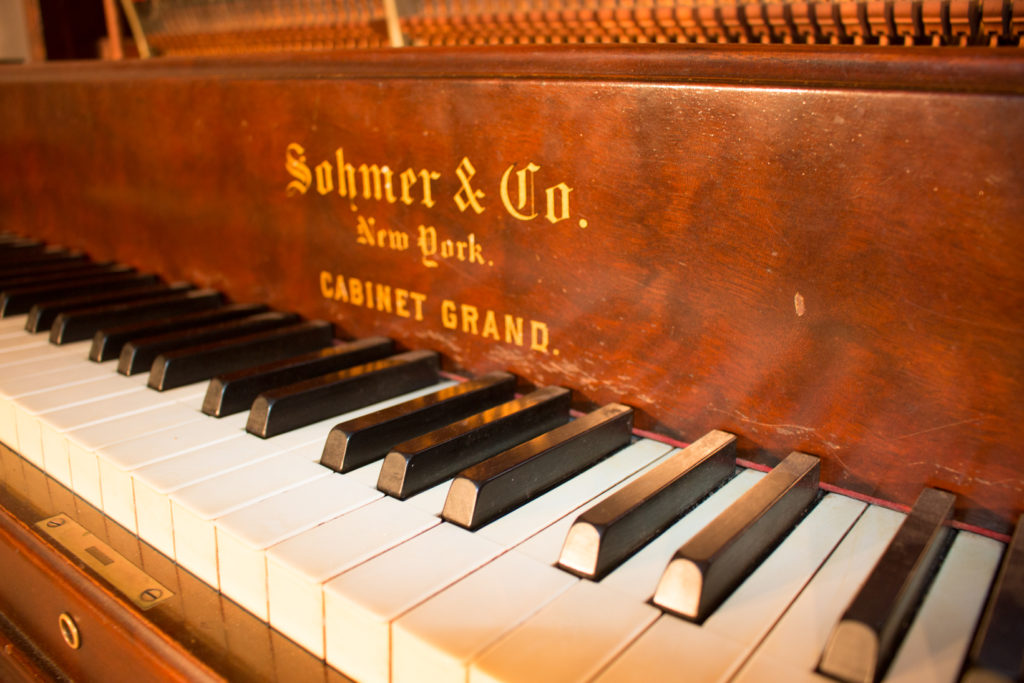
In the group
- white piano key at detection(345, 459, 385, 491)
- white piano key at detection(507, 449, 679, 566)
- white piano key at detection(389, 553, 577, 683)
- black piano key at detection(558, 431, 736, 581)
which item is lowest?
white piano key at detection(345, 459, 385, 491)

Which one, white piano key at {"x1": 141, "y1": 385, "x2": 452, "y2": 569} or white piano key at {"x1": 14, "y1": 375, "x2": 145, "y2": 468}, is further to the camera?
white piano key at {"x1": 14, "y1": 375, "x2": 145, "y2": 468}

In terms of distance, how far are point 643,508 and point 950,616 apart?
0.34 meters

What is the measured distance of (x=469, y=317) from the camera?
152 centimetres

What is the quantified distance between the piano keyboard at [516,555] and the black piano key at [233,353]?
0.50ft

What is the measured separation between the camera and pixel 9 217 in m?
2.74

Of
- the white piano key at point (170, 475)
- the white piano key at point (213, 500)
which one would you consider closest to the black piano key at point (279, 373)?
the white piano key at point (170, 475)

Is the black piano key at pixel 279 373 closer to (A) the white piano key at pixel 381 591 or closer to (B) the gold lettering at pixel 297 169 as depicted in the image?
(B) the gold lettering at pixel 297 169

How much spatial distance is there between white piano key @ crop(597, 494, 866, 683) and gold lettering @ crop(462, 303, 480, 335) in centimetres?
72

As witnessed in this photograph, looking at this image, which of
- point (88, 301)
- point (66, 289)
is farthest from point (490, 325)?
point (66, 289)

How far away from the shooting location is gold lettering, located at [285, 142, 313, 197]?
1.72 meters

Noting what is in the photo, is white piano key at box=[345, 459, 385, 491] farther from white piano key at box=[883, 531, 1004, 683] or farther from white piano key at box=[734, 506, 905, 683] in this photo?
white piano key at box=[883, 531, 1004, 683]

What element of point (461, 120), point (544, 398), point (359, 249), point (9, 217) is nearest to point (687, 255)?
point (544, 398)

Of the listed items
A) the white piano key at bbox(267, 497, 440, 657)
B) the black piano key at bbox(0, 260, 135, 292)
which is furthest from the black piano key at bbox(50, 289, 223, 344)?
the white piano key at bbox(267, 497, 440, 657)

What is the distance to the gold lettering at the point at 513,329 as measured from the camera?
4.73 feet
